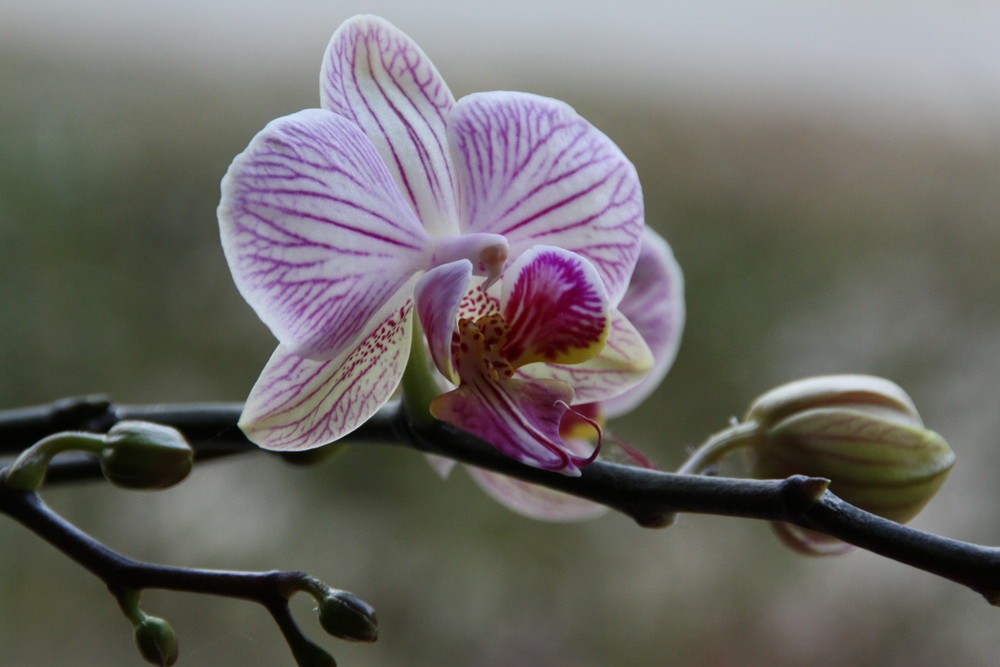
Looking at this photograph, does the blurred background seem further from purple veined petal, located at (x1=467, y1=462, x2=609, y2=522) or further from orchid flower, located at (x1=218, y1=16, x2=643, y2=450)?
orchid flower, located at (x1=218, y1=16, x2=643, y2=450)

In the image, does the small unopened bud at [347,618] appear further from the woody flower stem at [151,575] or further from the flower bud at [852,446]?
the flower bud at [852,446]

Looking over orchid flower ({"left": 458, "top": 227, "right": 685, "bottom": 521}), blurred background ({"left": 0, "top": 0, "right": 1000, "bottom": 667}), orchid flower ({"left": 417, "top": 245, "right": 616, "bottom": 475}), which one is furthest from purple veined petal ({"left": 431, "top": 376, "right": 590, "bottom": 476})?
blurred background ({"left": 0, "top": 0, "right": 1000, "bottom": 667})

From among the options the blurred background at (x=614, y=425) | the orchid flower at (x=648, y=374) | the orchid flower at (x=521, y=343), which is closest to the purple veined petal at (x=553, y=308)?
the orchid flower at (x=521, y=343)

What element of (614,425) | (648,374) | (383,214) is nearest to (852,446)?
(648,374)

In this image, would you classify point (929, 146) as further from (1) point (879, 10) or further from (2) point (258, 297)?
(2) point (258, 297)

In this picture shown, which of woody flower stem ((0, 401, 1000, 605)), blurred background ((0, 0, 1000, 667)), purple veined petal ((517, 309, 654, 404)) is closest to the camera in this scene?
woody flower stem ((0, 401, 1000, 605))

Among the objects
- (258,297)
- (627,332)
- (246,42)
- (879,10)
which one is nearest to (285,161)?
(258,297)
